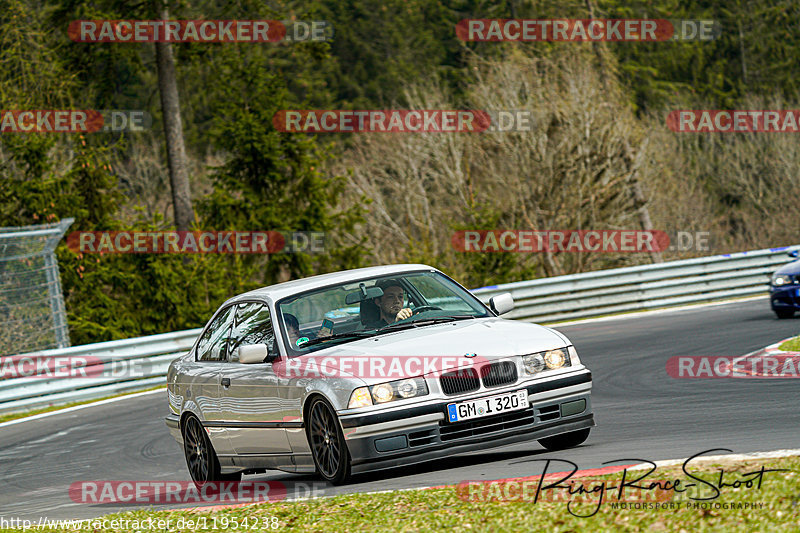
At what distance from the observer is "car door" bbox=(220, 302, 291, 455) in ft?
26.5

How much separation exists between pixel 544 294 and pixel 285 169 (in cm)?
934

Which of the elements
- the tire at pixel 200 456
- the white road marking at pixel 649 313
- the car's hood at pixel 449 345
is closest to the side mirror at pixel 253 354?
the car's hood at pixel 449 345

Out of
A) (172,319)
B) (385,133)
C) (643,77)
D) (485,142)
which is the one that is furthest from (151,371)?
(643,77)

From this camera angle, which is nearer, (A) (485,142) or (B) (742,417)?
(B) (742,417)

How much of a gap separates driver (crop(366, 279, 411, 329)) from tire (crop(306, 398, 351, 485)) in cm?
100

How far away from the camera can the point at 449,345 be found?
24.9ft

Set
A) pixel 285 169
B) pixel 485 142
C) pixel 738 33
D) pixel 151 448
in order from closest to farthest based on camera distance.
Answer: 1. pixel 151 448
2. pixel 285 169
3. pixel 485 142
4. pixel 738 33

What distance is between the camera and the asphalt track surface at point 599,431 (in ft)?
25.0

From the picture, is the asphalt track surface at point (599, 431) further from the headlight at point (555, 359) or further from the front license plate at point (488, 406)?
the headlight at point (555, 359)

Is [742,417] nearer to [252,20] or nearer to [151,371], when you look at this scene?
[151,371]

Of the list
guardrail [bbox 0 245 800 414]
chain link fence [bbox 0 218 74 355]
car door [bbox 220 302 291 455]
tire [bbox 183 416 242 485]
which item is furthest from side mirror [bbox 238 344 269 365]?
guardrail [bbox 0 245 800 414]

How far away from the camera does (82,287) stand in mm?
24406

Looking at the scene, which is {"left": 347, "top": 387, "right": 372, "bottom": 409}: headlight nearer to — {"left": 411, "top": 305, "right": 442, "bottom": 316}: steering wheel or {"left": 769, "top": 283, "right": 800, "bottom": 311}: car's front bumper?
{"left": 411, "top": 305, "right": 442, "bottom": 316}: steering wheel

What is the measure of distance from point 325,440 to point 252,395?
0.99 m
